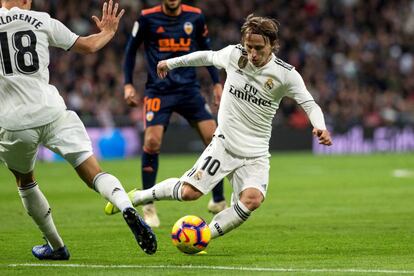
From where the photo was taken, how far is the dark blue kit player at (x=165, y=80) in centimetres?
1145

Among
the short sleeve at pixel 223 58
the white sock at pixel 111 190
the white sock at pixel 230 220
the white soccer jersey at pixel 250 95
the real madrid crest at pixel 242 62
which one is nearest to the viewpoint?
the white sock at pixel 111 190

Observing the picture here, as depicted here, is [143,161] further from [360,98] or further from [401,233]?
[360,98]

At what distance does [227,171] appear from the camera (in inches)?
345

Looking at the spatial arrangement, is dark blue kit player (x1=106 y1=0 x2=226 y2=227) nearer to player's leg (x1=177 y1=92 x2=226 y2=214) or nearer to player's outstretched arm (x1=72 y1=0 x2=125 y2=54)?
player's leg (x1=177 y1=92 x2=226 y2=214)

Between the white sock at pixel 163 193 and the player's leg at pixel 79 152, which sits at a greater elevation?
the player's leg at pixel 79 152

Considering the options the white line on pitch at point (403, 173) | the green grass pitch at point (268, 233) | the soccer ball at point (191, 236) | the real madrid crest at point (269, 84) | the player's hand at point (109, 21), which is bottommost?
the white line on pitch at point (403, 173)

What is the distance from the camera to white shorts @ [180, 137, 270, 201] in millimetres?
8727

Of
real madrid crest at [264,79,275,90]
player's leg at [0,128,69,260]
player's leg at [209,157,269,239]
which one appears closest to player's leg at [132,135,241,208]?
player's leg at [209,157,269,239]

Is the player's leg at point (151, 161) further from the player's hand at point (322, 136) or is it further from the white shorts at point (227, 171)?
the player's hand at point (322, 136)

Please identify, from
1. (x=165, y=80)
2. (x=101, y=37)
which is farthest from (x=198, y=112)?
(x=101, y=37)

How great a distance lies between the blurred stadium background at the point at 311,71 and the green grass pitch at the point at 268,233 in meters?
7.13

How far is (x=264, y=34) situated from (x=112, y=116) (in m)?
18.2

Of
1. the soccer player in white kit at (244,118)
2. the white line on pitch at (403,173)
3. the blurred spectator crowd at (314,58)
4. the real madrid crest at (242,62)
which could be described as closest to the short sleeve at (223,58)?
the soccer player in white kit at (244,118)

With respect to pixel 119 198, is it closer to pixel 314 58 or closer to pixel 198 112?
pixel 198 112
